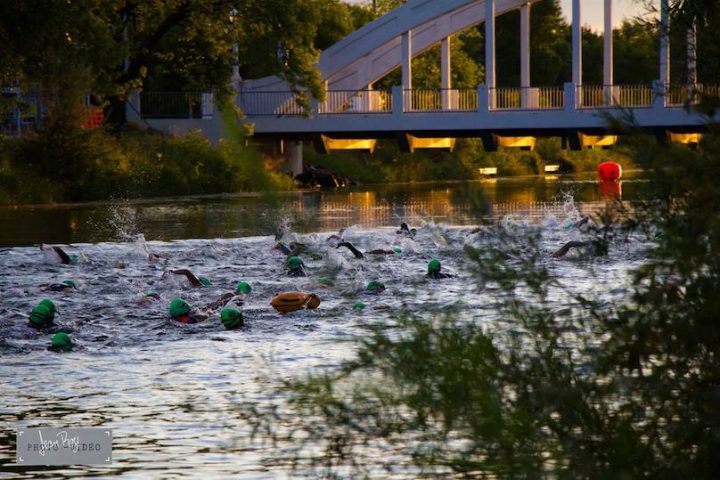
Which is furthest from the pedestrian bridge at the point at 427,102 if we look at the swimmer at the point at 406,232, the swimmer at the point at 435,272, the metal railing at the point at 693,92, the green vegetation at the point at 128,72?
the metal railing at the point at 693,92

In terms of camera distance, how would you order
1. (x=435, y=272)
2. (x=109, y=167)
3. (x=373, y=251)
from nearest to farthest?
(x=435, y=272) < (x=373, y=251) < (x=109, y=167)

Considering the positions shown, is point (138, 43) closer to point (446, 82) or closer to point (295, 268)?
point (446, 82)

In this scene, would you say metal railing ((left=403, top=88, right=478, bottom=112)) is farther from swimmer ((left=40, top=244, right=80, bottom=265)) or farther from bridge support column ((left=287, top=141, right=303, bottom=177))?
swimmer ((left=40, top=244, right=80, bottom=265))

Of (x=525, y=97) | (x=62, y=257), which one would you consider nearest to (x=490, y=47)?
(x=525, y=97)

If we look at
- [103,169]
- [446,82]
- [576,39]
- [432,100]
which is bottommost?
[103,169]

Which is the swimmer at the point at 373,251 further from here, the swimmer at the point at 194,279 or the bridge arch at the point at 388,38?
the bridge arch at the point at 388,38

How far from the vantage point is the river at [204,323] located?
21.7 feet

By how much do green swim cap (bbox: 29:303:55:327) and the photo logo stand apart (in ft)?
14.6

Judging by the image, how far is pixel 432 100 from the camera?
48656 mm

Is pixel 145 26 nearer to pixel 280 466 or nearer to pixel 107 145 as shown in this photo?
pixel 107 145

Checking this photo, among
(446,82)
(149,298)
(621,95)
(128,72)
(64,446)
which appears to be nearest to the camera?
(64,446)

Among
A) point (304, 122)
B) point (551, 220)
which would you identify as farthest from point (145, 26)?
point (551, 220)

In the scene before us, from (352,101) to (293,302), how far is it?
1454 inches

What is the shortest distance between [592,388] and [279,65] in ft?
131
